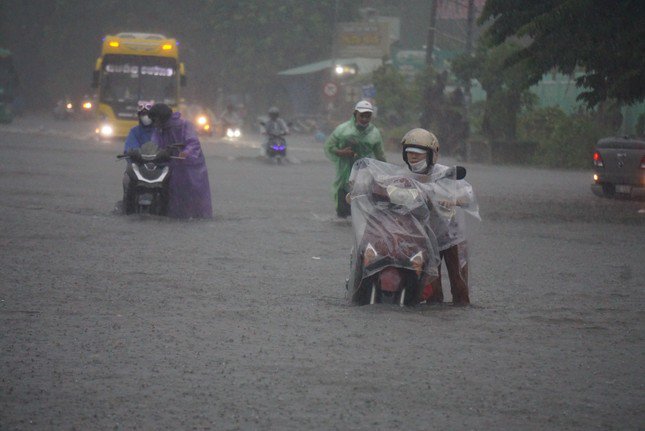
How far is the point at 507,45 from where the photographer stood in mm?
41531

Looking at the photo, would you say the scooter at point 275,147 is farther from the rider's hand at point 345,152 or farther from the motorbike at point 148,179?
the rider's hand at point 345,152

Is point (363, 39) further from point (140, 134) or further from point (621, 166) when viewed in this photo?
point (140, 134)

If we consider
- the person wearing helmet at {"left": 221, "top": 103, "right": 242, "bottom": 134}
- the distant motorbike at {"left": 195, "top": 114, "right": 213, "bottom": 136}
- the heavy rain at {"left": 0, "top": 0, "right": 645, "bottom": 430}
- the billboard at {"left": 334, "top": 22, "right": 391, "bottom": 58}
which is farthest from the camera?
the billboard at {"left": 334, "top": 22, "right": 391, "bottom": 58}

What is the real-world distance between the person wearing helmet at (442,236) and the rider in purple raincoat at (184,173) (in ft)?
23.5

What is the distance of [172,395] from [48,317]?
102 inches

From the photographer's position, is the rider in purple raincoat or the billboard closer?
the rider in purple raincoat

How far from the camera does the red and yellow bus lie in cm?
4125

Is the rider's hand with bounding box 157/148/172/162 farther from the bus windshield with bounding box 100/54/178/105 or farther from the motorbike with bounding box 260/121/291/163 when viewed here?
the bus windshield with bounding box 100/54/178/105

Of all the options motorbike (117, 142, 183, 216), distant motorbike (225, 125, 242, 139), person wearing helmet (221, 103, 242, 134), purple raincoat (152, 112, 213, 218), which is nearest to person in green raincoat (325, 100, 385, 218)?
purple raincoat (152, 112, 213, 218)

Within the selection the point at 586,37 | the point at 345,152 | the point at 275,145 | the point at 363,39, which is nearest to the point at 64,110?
the point at 363,39

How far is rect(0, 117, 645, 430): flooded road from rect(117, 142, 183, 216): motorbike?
0.90 feet

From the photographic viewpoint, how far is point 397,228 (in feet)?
29.2

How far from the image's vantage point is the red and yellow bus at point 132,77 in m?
41.2

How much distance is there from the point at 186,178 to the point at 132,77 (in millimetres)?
26043
